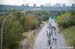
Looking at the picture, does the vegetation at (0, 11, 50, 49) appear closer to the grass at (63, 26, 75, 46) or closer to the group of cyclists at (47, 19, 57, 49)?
the group of cyclists at (47, 19, 57, 49)

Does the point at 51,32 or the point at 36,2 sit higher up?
the point at 36,2

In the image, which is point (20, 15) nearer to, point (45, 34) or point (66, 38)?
point (45, 34)

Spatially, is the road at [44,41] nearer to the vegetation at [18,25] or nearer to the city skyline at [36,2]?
the vegetation at [18,25]

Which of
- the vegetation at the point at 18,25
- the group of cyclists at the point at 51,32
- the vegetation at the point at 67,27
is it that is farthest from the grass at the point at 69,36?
the vegetation at the point at 18,25

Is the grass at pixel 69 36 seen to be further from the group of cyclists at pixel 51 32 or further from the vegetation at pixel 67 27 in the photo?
the group of cyclists at pixel 51 32

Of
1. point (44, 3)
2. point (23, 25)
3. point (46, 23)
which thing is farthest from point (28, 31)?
point (44, 3)

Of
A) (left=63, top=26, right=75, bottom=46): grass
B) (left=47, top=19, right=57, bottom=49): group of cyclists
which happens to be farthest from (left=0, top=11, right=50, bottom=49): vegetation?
(left=63, top=26, right=75, bottom=46): grass

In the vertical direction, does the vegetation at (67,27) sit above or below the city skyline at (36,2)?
below

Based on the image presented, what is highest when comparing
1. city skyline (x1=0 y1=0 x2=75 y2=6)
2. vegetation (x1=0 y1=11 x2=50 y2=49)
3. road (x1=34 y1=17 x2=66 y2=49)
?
city skyline (x1=0 y1=0 x2=75 y2=6)

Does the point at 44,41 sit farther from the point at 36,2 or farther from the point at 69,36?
the point at 36,2

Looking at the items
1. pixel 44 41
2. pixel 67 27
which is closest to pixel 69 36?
pixel 67 27

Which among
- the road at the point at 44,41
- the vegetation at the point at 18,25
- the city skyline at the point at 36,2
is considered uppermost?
the city skyline at the point at 36,2
